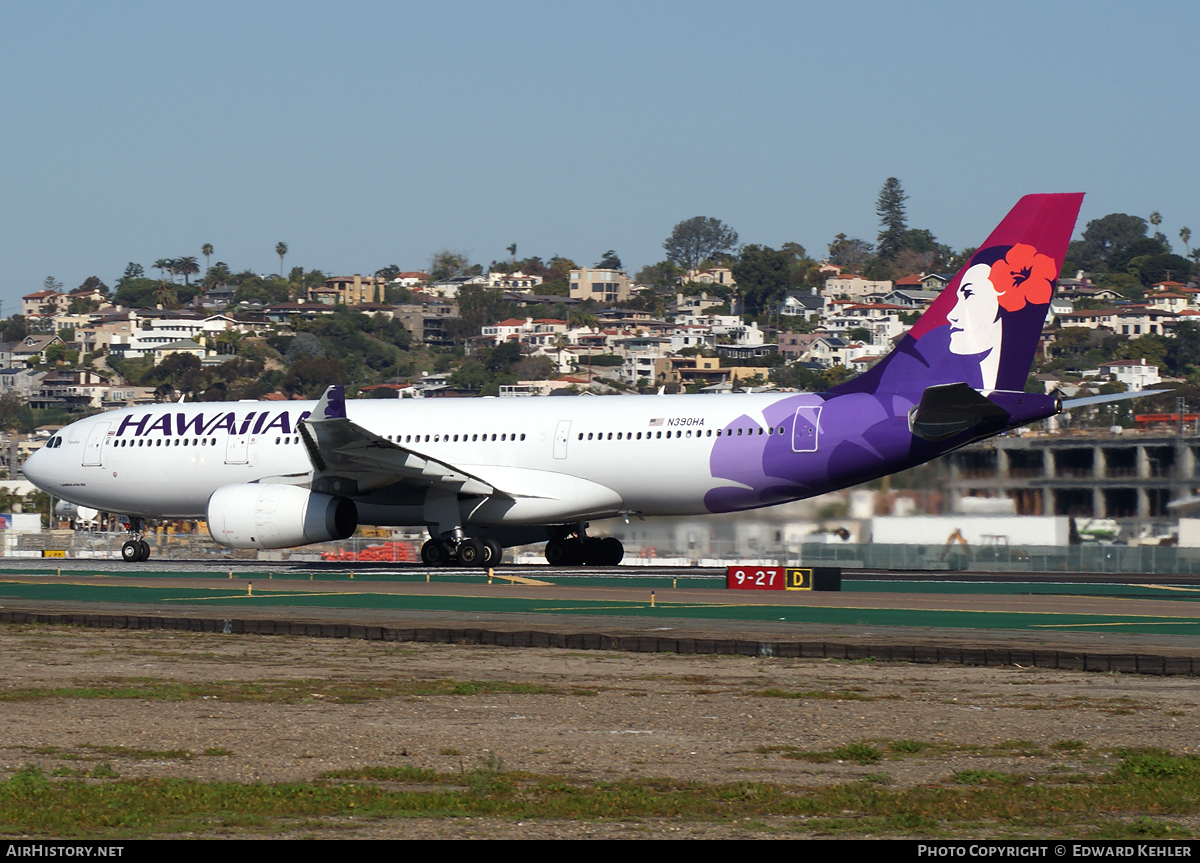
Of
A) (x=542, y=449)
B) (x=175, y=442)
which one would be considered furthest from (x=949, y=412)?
(x=175, y=442)

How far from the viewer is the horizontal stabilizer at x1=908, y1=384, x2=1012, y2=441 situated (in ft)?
101

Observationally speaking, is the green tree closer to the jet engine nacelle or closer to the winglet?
the jet engine nacelle

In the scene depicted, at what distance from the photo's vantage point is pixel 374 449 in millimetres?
34094

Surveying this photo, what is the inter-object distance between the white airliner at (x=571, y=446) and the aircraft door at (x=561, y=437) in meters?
0.04

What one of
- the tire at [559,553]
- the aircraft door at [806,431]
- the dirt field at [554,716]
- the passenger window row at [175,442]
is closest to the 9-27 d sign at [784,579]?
the aircraft door at [806,431]

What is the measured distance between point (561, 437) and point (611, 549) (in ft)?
11.0

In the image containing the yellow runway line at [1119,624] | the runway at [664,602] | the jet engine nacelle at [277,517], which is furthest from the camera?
the jet engine nacelle at [277,517]

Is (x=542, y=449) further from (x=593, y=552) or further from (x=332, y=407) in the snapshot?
(x=332, y=407)

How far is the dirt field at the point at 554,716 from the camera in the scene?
10266 millimetres

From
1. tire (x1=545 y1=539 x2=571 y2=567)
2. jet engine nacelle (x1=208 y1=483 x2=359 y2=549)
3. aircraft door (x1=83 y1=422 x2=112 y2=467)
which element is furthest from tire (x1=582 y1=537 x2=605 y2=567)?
aircraft door (x1=83 y1=422 x2=112 y2=467)

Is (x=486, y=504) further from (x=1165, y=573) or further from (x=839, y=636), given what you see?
(x=839, y=636)

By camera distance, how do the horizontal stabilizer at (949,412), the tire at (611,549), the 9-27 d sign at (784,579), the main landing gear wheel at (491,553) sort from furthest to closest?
the tire at (611,549)
the main landing gear wheel at (491,553)
the horizontal stabilizer at (949,412)
the 9-27 d sign at (784,579)

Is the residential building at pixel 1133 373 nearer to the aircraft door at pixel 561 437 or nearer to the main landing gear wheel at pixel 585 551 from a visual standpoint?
the main landing gear wheel at pixel 585 551

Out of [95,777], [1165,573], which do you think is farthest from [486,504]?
[95,777]
